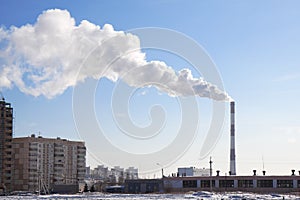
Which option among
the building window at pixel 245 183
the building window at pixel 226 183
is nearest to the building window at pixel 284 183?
the building window at pixel 245 183

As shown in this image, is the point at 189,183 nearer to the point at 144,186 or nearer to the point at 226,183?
the point at 226,183

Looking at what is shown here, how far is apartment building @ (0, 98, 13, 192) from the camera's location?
142750 mm

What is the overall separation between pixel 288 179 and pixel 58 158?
248ft

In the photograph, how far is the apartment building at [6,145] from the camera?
468 feet

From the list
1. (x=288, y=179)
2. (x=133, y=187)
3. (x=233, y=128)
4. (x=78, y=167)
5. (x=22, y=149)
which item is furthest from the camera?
(x=78, y=167)

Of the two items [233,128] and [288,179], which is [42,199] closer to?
[288,179]

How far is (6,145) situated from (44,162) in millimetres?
16147

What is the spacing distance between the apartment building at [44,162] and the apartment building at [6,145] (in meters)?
6.08

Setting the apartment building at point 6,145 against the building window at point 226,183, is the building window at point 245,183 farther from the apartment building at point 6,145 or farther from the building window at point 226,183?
the apartment building at point 6,145

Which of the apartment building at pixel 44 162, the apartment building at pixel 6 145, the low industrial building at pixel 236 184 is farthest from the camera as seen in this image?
the apartment building at pixel 44 162

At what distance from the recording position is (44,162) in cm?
15812

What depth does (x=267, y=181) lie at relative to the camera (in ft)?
360

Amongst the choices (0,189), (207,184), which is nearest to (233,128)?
(207,184)

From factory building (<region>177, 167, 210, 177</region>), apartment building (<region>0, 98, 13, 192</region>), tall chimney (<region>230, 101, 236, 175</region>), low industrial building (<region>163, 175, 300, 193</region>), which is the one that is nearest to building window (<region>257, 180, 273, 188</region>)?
low industrial building (<region>163, 175, 300, 193</region>)
